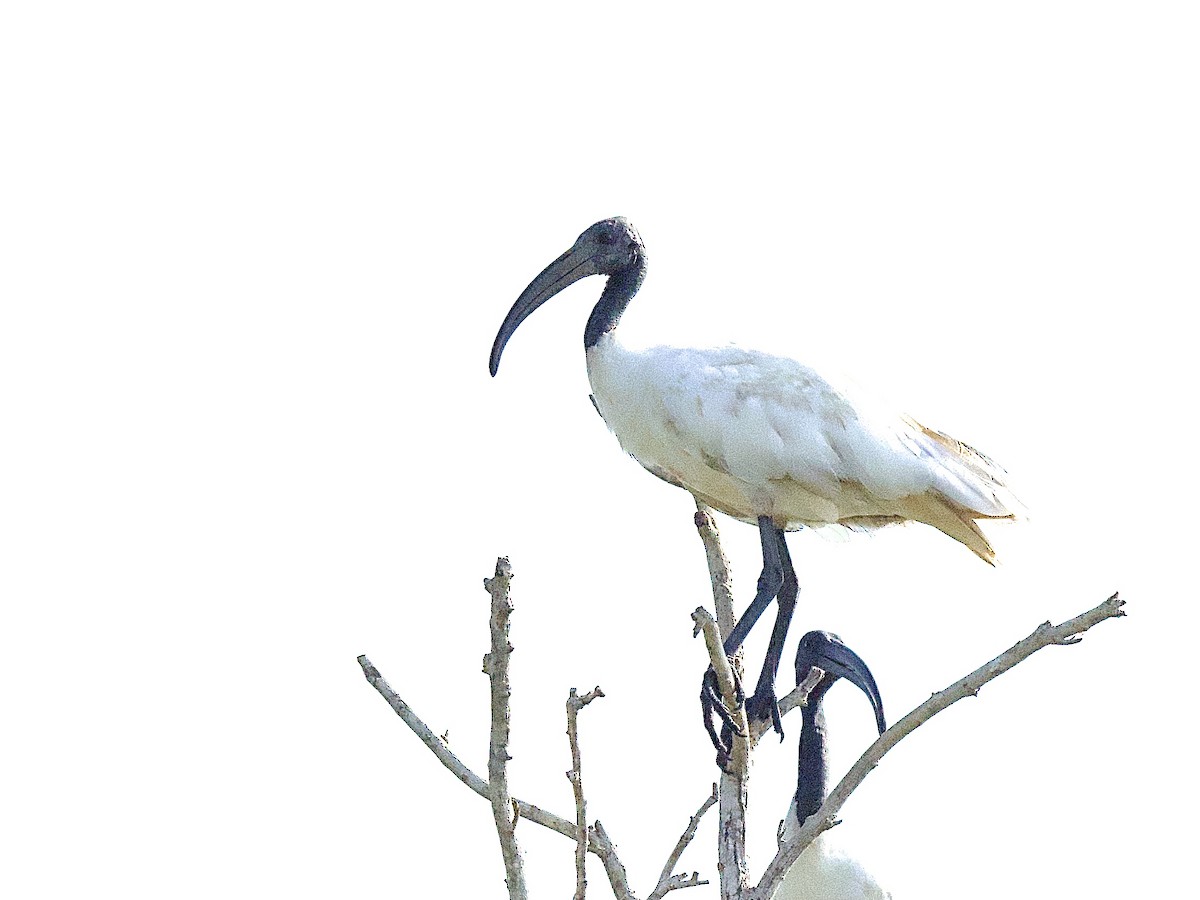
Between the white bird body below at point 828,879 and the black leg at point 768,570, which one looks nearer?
the black leg at point 768,570

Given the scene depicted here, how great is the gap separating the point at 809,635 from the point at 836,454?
121cm

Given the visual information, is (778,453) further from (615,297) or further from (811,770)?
(811,770)

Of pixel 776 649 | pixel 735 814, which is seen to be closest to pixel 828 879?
pixel 776 649

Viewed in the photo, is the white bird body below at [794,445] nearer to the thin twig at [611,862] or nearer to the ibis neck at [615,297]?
the ibis neck at [615,297]

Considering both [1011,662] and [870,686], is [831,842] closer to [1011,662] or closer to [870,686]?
[870,686]

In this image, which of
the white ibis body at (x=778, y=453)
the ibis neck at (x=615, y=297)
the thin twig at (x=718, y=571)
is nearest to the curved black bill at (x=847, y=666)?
the white ibis body at (x=778, y=453)

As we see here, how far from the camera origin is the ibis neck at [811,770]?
880 centimetres

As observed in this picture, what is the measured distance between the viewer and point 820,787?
8.83 meters

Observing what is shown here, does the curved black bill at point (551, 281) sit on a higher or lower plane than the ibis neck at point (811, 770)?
higher

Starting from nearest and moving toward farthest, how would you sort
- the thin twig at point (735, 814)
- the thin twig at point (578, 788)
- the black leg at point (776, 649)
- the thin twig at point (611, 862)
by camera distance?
the thin twig at point (578, 788) < the thin twig at point (611, 862) < the thin twig at point (735, 814) < the black leg at point (776, 649)

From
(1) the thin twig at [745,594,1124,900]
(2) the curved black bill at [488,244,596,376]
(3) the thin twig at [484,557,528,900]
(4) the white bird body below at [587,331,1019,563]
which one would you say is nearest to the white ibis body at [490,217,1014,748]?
(4) the white bird body below at [587,331,1019,563]

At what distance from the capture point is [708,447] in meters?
7.72

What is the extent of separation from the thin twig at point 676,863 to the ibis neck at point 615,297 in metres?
2.51

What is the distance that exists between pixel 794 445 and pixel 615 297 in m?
1.19
